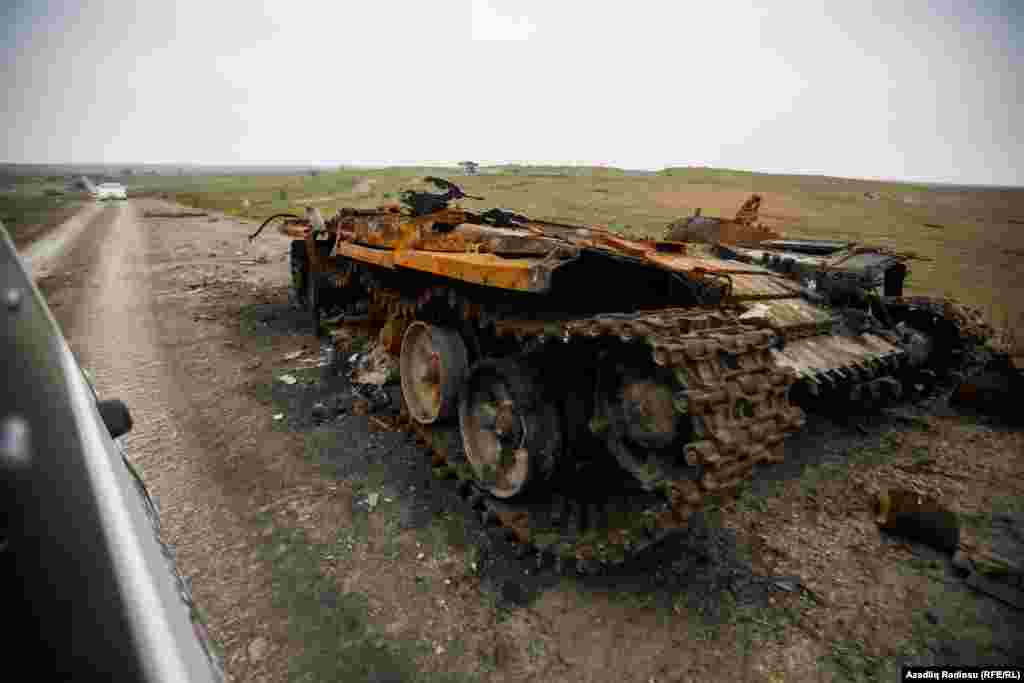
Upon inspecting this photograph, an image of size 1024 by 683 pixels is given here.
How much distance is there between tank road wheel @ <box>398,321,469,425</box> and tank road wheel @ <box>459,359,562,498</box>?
383 mm

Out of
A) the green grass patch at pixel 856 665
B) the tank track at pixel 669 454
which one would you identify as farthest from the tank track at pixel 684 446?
the green grass patch at pixel 856 665

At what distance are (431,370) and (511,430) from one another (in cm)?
153

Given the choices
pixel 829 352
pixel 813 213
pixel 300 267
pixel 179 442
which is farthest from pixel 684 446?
pixel 813 213

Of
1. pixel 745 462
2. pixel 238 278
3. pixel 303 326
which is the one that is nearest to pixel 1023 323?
pixel 745 462

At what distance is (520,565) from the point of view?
360cm

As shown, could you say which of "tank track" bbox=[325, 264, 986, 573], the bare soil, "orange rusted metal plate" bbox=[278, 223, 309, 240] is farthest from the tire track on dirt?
"orange rusted metal plate" bbox=[278, 223, 309, 240]

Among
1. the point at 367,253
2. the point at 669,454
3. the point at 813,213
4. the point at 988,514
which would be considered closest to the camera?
the point at 669,454

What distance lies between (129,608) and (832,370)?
528 cm

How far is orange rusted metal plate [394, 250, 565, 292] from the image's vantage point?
10.6 ft

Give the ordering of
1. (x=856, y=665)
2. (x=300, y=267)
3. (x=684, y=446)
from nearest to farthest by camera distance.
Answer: (x=684, y=446)
(x=856, y=665)
(x=300, y=267)

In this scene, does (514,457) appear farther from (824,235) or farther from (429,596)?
(824,235)

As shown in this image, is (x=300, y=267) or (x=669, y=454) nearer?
(x=669, y=454)

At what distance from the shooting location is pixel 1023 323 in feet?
31.8

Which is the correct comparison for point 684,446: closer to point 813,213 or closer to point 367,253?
point 367,253
